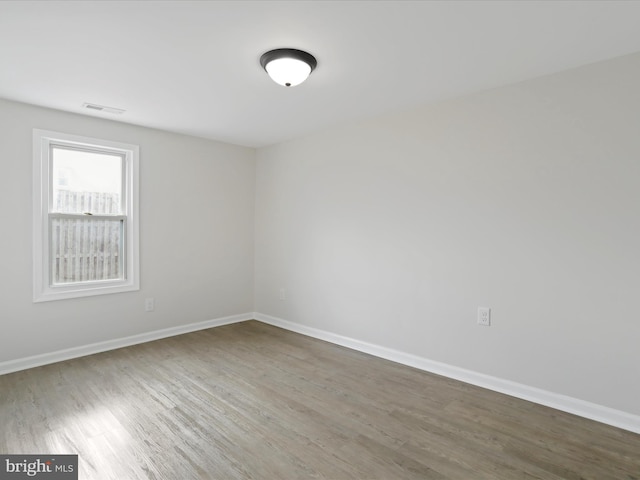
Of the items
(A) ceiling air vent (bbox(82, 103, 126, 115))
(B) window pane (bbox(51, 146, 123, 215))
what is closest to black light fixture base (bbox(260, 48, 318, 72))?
(A) ceiling air vent (bbox(82, 103, 126, 115))

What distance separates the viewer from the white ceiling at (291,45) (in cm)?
186

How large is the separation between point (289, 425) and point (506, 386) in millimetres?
1707

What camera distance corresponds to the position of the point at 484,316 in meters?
2.92

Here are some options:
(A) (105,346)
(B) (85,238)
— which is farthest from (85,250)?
(A) (105,346)

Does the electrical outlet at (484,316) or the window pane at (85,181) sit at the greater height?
the window pane at (85,181)

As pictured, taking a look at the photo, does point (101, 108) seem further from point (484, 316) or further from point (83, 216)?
point (484, 316)

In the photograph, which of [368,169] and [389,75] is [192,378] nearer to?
[368,169]

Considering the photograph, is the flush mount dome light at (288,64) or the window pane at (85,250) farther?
the window pane at (85,250)

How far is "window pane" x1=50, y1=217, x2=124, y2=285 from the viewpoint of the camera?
11.4 feet

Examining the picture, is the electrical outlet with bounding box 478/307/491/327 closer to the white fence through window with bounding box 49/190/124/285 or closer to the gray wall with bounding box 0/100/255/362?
the gray wall with bounding box 0/100/255/362

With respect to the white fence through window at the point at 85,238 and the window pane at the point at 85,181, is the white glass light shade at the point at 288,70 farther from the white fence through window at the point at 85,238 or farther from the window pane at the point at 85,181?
the white fence through window at the point at 85,238

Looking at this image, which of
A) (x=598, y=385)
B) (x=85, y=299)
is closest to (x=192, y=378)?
(x=85, y=299)

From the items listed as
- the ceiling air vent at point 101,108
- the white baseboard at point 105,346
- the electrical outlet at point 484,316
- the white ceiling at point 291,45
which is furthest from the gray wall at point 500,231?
the ceiling air vent at point 101,108

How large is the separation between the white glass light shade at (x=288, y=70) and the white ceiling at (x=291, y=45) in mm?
97
